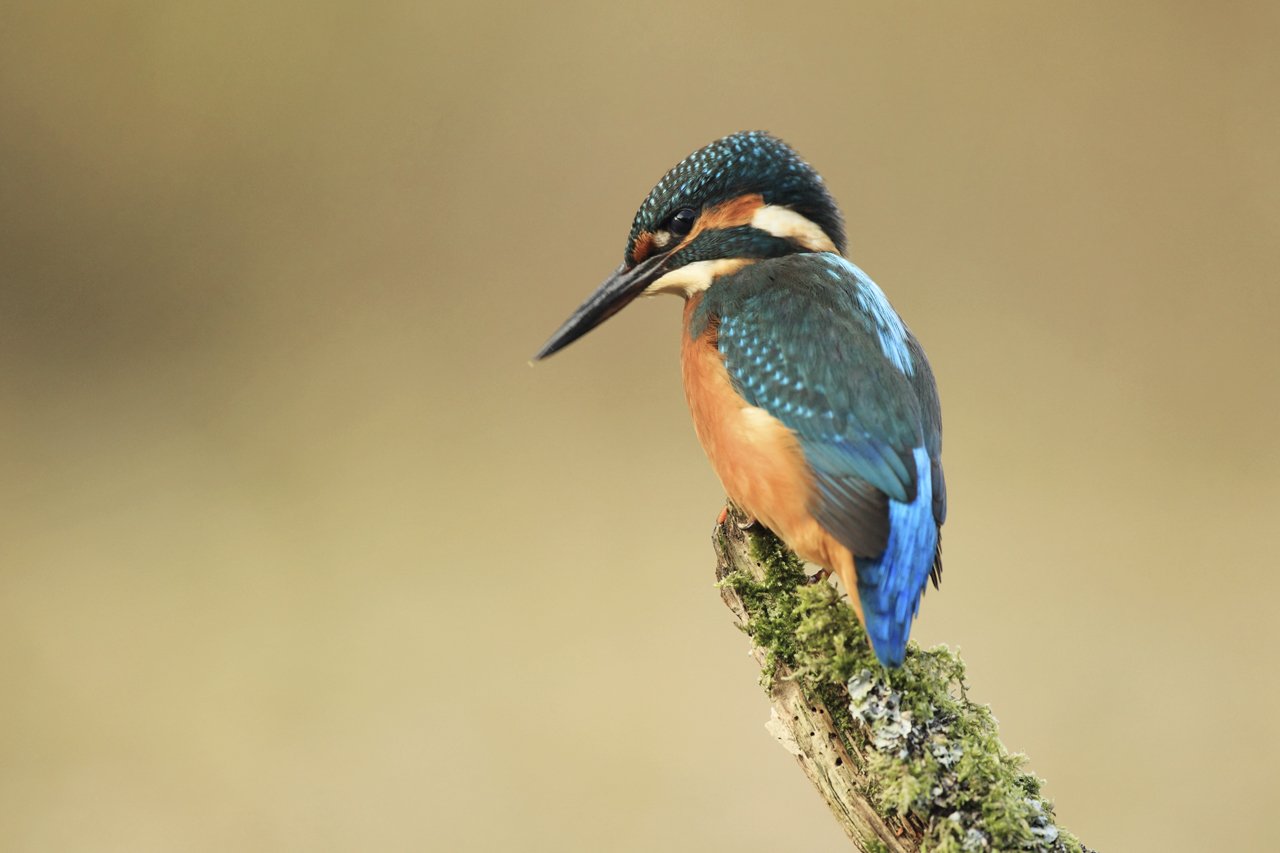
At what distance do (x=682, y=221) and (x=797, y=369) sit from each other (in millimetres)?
348

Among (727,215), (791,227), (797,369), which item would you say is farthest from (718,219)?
(797,369)

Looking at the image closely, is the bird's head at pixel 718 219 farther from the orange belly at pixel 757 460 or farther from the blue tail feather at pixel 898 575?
the blue tail feather at pixel 898 575

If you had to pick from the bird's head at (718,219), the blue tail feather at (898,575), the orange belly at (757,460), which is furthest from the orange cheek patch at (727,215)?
the blue tail feather at (898,575)

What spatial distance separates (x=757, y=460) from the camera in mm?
1332

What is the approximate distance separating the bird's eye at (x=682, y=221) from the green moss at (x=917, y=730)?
1.87ft

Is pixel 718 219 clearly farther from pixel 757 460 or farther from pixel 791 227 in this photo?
pixel 757 460

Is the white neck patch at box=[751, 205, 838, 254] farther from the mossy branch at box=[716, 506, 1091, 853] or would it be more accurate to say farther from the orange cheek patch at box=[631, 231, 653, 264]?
the mossy branch at box=[716, 506, 1091, 853]

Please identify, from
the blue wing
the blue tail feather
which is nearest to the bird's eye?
the blue wing

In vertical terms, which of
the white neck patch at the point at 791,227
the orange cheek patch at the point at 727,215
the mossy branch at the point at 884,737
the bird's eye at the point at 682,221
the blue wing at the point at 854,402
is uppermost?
the white neck patch at the point at 791,227

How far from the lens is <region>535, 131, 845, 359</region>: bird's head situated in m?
1.54

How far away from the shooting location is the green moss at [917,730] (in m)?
1.11

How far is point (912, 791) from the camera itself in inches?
43.6

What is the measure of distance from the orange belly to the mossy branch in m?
0.08

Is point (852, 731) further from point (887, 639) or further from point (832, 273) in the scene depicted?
point (832, 273)
